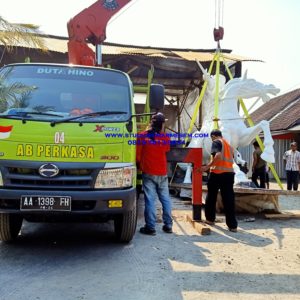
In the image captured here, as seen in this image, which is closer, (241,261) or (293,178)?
(241,261)

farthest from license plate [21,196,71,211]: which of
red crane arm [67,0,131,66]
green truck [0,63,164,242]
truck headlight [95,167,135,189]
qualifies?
red crane arm [67,0,131,66]

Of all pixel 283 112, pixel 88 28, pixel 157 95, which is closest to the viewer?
pixel 157 95

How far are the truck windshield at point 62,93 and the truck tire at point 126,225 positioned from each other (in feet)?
3.79

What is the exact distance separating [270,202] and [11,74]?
504cm

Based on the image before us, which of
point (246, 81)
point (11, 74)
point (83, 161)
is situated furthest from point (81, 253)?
point (246, 81)

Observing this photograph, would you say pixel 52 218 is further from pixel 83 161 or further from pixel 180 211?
Result: pixel 180 211

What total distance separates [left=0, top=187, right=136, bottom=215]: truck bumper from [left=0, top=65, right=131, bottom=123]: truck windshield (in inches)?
34.1

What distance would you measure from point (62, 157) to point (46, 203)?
52cm

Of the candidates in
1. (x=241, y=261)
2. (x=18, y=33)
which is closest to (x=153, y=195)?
(x=241, y=261)

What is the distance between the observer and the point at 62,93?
4.94 m

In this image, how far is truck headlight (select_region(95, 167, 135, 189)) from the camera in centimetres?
434

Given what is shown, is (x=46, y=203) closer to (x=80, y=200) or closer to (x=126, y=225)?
(x=80, y=200)

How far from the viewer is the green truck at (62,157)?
423 centimetres

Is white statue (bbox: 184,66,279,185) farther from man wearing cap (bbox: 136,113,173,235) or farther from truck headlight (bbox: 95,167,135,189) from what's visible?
truck headlight (bbox: 95,167,135,189)
